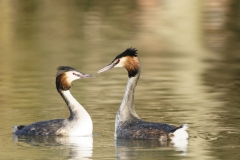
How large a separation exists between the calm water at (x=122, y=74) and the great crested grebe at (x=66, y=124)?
17cm

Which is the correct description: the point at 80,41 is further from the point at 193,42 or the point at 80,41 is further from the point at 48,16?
the point at 48,16

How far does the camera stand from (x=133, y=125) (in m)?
16.1

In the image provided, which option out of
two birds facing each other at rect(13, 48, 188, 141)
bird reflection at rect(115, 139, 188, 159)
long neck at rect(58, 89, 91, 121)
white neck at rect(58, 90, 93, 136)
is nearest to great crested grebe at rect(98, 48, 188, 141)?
two birds facing each other at rect(13, 48, 188, 141)

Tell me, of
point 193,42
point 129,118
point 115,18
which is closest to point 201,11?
point 115,18

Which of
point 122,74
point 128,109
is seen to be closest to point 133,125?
point 128,109

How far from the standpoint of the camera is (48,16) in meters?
41.6

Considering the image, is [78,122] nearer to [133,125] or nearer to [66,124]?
[66,124]

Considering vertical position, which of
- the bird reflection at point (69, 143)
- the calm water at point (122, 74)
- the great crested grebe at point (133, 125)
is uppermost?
the great crested grebe at point (133, 125)

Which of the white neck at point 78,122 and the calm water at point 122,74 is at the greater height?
the white neck at point 78,122

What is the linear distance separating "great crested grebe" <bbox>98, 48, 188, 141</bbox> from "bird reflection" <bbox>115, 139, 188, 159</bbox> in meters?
0.11

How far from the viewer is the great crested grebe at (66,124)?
1641 cm

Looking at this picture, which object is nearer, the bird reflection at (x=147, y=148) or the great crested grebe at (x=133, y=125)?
the bird reflection at (x=147, y=148)

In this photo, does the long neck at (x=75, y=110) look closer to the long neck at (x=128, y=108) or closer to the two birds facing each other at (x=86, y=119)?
the two birds facing each other at (x=86, y=119)

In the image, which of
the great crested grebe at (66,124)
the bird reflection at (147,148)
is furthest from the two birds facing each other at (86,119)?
the bird reflection at (147,148)
